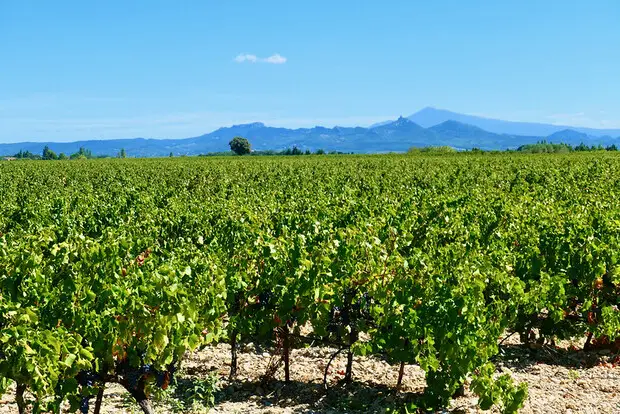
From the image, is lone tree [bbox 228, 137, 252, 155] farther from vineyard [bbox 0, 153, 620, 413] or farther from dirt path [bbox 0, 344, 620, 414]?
dirt path [bbox 0, 344, 620, 414]

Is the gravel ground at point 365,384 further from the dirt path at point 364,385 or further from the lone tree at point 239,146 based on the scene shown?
the lone tree at point 239,146

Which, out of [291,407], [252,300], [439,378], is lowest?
[291,407]

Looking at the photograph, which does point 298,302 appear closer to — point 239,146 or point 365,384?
point 365,384

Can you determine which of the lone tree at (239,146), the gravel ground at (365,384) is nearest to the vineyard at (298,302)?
the gravel ground at (365,384)

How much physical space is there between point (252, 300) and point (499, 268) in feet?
11.1

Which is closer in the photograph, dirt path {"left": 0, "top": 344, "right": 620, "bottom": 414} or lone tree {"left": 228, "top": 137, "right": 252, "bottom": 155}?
dirt path {"left": 0, "top": 344, "right": 620, "bottom": 414}

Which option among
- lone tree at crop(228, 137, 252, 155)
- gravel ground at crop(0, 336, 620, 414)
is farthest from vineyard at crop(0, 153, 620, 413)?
lone tree at crop(228, 137, 252, 155)

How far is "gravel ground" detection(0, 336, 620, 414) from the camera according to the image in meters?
6.78

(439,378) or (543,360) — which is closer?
(439,378)

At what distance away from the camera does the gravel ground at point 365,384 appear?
6.78 metres

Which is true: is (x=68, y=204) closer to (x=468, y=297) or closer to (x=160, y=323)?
(x=160, y=323)

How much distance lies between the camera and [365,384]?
741 centimetres

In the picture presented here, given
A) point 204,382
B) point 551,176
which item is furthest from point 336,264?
point 551,176

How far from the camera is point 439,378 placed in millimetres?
6086
